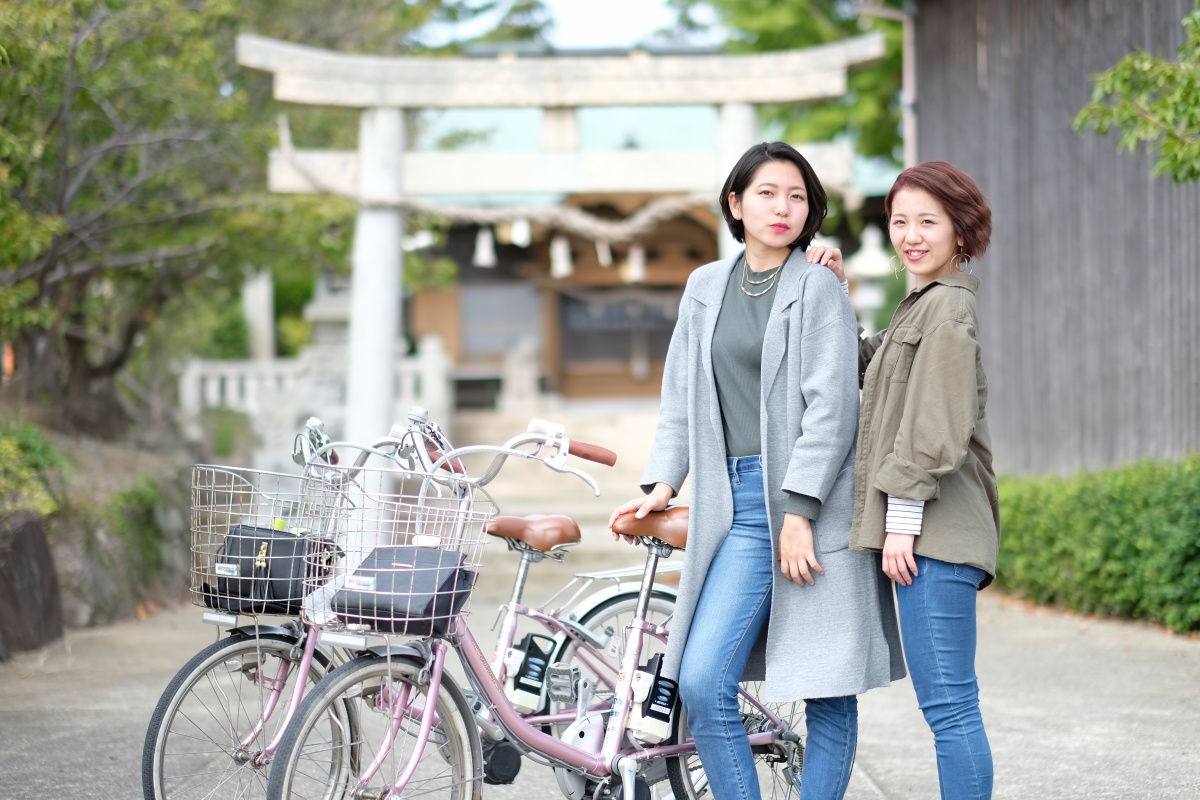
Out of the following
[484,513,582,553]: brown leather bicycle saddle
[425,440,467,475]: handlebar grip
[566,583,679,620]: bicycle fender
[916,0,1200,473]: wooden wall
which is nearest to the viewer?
[425,440,467,475]: handlebar grip

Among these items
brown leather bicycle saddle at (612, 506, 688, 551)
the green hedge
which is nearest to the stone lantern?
the green hedge

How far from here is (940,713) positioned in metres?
2.74

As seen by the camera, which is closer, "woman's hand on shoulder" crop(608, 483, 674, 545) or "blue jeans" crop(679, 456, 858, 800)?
"blue jeans" crop(679, 456, 858, 800)

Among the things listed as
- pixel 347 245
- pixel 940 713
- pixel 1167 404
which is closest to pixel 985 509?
pixel 940 713

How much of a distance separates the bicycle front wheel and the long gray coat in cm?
57

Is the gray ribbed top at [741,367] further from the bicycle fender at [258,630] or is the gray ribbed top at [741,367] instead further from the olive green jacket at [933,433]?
the bicycle fender at [258,630]

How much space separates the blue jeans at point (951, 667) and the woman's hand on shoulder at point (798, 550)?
0.22 meters

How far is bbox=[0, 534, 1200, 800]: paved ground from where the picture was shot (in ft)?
13.1

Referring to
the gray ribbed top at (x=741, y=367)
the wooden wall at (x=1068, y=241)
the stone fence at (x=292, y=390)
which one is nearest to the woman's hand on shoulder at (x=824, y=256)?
the gray ribbed top at (x=741, y=367)

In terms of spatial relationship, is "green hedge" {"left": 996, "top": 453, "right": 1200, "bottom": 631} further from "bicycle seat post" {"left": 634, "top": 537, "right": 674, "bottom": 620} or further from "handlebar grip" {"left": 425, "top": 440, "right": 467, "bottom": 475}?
"handlebar grip" {"left": 425, "top": 440, "right": 467, "bottom": 475}

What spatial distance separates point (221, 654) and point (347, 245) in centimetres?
982

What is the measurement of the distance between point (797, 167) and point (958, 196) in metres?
0.42

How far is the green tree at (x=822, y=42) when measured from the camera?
14.2m

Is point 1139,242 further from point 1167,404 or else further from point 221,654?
point 221,654
